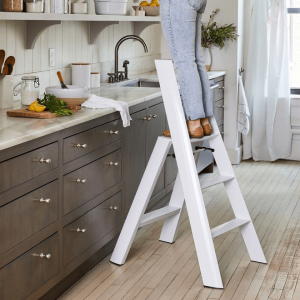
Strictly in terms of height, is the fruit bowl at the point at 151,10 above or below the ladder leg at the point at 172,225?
above

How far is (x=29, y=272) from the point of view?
269 cm

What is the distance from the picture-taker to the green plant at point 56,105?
310 cm

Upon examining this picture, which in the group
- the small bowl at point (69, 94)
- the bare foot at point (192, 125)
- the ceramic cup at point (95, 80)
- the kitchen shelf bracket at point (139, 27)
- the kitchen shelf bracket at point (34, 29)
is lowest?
the bare foot at point (192, 125)

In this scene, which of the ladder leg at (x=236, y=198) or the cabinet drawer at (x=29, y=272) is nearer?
the cabinet drawer at (x=29, y=272)

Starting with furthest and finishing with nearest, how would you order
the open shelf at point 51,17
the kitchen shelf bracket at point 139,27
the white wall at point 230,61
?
1. the white wall at point 230,61
2. the kitchen shelf bracket at point 139,27
3. the open shelf at point 51,17

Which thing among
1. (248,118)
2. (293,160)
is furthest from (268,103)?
(293,160)

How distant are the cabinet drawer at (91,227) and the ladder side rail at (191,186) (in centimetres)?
53

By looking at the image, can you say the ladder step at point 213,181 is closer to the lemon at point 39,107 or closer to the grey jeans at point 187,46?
the grey jeans at point 187,46

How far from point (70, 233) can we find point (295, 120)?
13.0 feet

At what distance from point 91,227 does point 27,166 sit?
0.82 m

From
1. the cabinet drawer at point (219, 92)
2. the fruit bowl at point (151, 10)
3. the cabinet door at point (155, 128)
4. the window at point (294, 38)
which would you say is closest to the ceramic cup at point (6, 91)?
the cabinet door at point (155, 128)

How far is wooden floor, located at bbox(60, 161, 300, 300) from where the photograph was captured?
3.16 meters

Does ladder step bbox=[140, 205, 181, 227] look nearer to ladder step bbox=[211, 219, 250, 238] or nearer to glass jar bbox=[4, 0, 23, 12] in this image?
ladder step bbox=[211, 219, 250, 238]

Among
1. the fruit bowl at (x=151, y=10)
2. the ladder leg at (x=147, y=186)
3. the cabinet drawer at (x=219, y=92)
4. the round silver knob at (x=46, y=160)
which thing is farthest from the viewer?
the cabinet drawer at (x=219, y=92)
